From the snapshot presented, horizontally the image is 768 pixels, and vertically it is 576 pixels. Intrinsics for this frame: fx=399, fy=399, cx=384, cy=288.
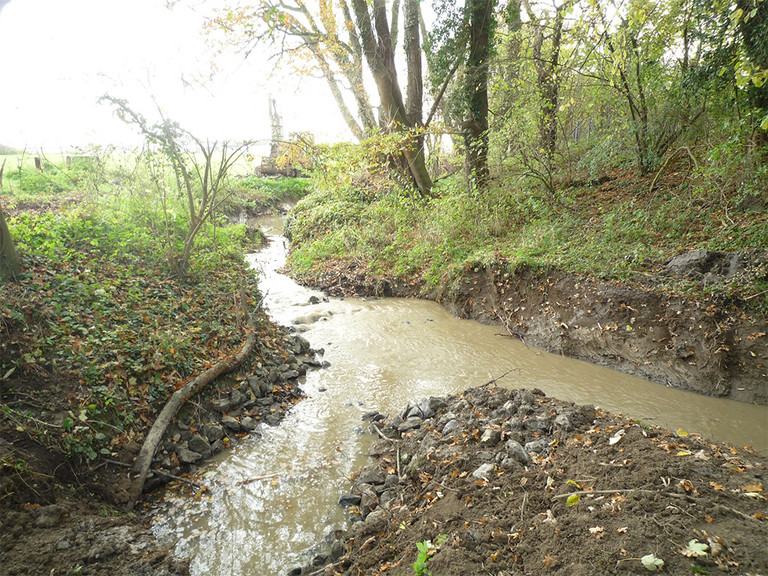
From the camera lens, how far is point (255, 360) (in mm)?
6066

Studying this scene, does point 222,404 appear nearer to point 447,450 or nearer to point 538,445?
point 447,450

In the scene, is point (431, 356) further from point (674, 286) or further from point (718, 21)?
point (718, 21)

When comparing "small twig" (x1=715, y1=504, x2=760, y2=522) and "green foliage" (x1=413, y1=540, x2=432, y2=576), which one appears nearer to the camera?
"small twig" (x1=715, y1=504, x2=760, y2=522)

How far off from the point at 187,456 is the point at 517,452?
11.3 feet

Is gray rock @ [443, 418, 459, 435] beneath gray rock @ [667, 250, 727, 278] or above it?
beneath

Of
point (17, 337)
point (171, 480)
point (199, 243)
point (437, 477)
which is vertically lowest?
point (171, 480)

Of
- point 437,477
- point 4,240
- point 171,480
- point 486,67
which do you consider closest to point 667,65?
point 486,67

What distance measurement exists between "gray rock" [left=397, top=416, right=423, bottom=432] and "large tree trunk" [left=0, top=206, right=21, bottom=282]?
5030mm

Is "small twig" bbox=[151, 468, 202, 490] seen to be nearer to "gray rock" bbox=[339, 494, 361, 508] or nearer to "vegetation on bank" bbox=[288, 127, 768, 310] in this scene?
"gray rock" bbox=[339, 494, 361, 508]

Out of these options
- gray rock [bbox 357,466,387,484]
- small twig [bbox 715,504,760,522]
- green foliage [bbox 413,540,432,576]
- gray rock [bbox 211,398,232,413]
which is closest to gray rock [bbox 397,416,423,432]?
gray rock [bbox 357,466,387,484]

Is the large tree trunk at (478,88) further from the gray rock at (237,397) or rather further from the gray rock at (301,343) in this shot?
the gray rock at (237,397)

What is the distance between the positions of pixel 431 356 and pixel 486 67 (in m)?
7.10

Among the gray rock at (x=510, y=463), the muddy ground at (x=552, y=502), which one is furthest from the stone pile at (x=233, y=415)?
the gray rock at (x=510, y=463)

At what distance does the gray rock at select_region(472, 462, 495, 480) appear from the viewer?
330 cm
